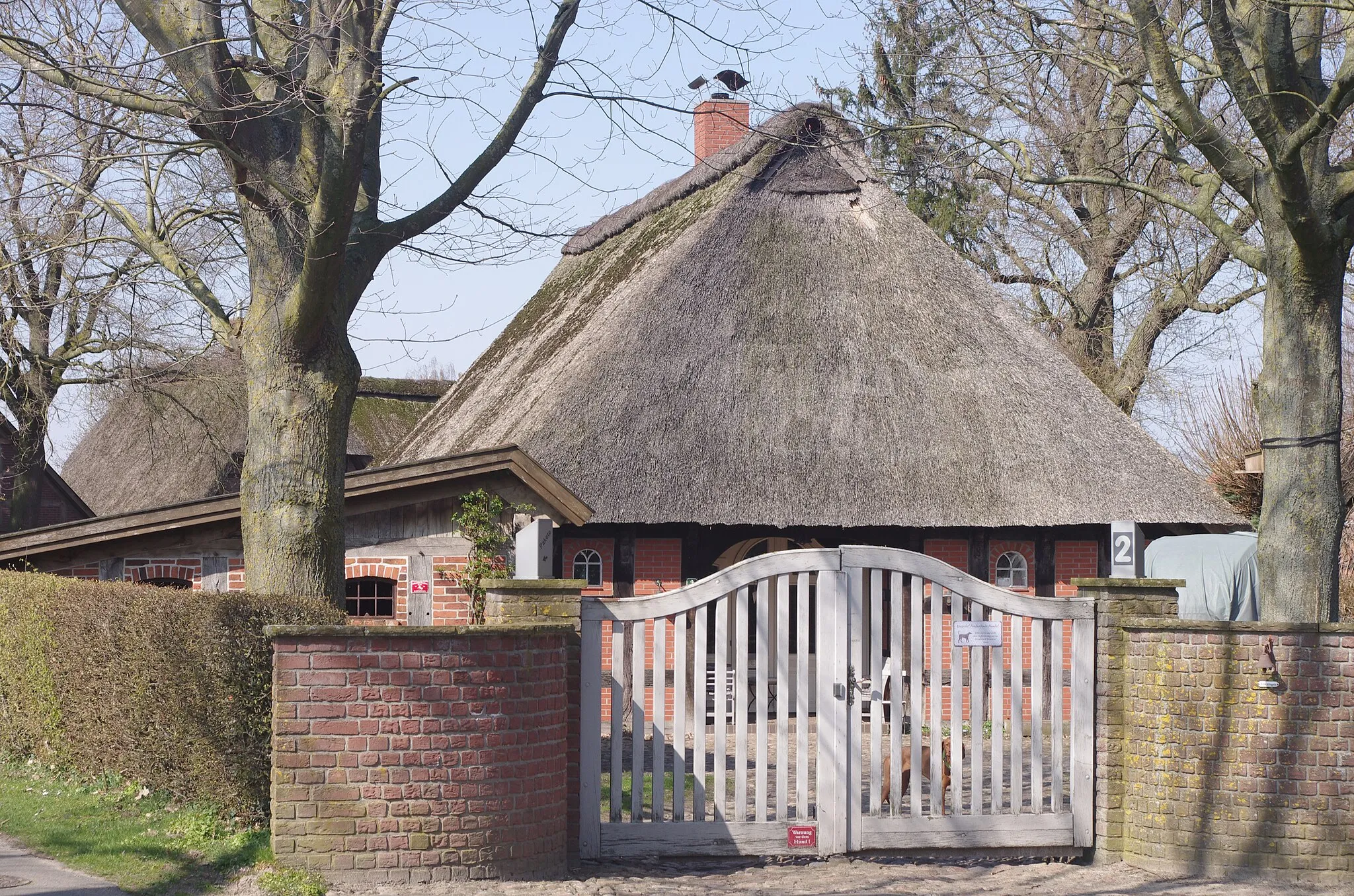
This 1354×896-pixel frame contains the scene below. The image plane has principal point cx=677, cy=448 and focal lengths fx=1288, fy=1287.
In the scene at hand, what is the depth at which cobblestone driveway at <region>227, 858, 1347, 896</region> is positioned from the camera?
641 cm

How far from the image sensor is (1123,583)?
7516 millimetres

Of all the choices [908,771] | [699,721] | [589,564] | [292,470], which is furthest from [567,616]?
[589,564]

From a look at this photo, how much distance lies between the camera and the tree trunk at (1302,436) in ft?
26.9

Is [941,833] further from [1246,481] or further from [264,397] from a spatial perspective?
[1246,481]

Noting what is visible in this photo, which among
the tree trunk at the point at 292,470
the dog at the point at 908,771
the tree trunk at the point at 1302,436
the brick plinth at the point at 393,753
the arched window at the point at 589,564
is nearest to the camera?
the brick plinth at the point at 393,753

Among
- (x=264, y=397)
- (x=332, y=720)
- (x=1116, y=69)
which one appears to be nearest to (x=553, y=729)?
(x=332, y=720)

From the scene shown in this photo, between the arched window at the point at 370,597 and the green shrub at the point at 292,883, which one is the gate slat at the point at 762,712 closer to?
the green shrub at the point at 292,883

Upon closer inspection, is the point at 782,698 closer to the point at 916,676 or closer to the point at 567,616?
the point at 916,676

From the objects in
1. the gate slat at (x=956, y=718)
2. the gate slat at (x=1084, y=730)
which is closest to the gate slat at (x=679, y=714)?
the gate slat at (x=956, y=718)

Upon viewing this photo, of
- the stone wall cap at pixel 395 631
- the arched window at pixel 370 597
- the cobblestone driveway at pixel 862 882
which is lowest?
the cobblestone driveway at pixel 862 882

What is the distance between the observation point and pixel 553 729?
666cm

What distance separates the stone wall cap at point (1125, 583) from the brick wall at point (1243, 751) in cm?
24

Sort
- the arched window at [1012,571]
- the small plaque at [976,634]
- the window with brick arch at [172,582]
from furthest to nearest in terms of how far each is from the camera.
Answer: the arched window at [1012,571] → the window with brick arch at [172,582] → the small plaque at [976,634]

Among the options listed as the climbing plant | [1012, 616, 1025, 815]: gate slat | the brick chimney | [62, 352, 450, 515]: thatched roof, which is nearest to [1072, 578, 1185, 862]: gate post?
[1012, 616, 1025, 815]: gate slat
